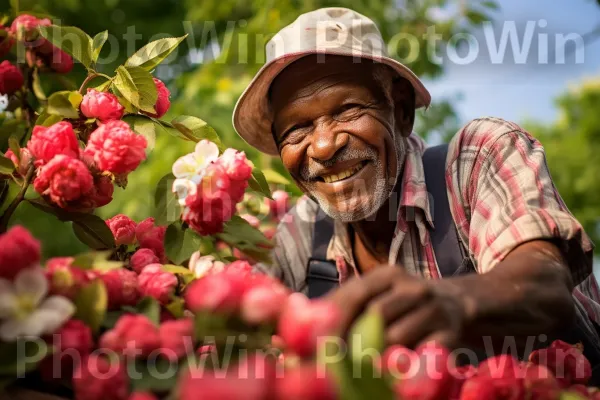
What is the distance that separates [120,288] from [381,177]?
966 millimetres

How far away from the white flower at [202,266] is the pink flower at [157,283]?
0.06 meters

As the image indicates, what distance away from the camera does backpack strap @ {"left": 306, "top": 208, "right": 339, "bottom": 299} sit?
2.15 meters

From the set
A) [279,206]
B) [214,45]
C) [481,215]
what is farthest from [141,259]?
[214,45]

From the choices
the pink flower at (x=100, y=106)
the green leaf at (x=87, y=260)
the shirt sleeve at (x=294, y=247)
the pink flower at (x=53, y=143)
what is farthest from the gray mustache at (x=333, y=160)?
the green leaf at (x=87, y=260)

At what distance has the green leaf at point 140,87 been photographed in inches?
58.8

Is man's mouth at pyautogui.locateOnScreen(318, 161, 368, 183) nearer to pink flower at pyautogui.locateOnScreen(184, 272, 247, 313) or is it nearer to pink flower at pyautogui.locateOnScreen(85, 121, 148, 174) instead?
pink flower at pyautogui.locateOnScreen(85, 121, 148, 174)

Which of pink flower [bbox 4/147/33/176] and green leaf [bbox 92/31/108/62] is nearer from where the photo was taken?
pink flower [bbox 4/147/33/176]

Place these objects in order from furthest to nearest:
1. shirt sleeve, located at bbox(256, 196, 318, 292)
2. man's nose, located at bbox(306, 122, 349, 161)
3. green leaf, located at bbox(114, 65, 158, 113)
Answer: shirt sleeve, located at bbox(256, 196, 318, 292)
man's nose, located at bbox(306, 122, 349, 161)
green leaf, located at bbox(114, 65, 158, 113)

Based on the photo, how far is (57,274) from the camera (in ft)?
3.46

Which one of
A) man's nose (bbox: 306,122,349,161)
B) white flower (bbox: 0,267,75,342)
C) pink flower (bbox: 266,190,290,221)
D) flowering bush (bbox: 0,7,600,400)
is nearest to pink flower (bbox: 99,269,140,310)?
flowering bush (bbox: 0,7,600,400)

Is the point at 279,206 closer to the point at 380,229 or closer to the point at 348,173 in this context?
the point at 380,229

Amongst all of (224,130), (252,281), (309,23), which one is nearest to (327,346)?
(252,281)

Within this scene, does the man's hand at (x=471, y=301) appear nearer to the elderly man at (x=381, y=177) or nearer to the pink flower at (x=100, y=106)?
the elderly man at (x=381, y=177)

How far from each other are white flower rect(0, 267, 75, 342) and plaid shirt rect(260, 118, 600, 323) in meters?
0.78
